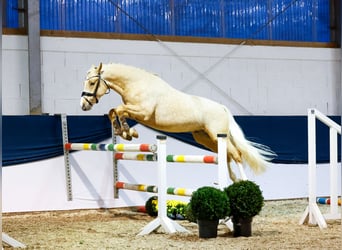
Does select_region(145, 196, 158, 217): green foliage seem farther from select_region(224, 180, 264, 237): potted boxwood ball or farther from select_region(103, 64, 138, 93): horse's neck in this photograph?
select_region(224, 180, 264, 237): potted boxwood ball

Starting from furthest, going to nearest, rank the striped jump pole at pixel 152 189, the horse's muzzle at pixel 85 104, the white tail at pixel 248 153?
the white tail at pixel 248 153 → the horse's muzzle at pixel 85 104 → the striped jump pole at pixel 152 189

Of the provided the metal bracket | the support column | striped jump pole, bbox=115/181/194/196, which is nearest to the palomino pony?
striped jump pole, bbox=115/181/194/196

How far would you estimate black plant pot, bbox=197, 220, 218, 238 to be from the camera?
12.9ft

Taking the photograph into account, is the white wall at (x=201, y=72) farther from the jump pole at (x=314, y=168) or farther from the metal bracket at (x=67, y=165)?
the jump pole at (x=314, y=168)

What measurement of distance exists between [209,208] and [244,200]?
0.29 meters

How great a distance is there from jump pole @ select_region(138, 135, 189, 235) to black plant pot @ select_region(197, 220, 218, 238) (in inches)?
12.3

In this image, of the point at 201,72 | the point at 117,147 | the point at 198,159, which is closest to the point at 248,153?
the point at 198,159

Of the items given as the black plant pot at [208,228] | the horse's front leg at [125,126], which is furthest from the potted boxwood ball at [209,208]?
the horse's front leg at [125,126]

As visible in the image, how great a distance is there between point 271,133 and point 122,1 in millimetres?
2380

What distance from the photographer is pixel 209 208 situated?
3816mm

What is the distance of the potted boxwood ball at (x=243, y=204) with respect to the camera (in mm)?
3971

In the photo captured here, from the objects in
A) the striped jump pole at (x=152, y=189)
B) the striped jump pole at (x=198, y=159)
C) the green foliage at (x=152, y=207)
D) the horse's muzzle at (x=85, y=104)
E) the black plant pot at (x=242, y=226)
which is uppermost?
the horse's muzzle at (x=85, y=104)

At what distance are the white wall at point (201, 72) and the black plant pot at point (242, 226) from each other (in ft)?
10.5

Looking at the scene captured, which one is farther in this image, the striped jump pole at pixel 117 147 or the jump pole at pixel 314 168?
the jump pole at pixel 314 168
